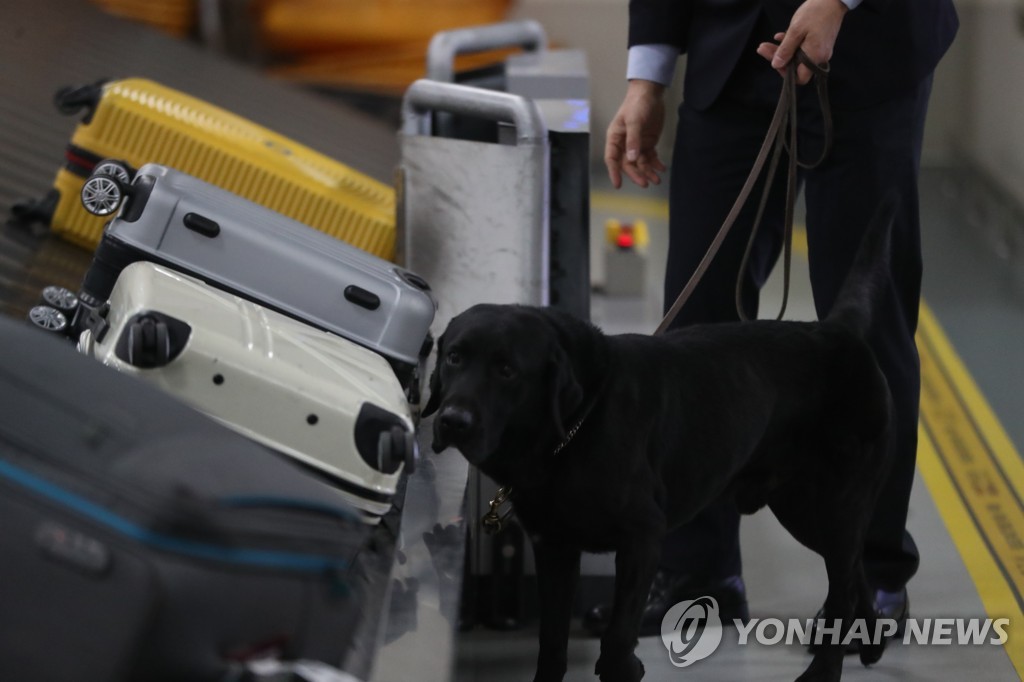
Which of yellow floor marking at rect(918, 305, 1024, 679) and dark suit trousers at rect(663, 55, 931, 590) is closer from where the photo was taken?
dark suit trousers at rect(663, 55, 931, 590)

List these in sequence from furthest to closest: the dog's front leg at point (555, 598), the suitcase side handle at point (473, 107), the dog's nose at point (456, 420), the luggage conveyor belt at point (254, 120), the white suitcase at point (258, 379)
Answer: the suitcase side handle at point (473, 107) < the dog's front leg at point (555, 598) < the white suitcase at point (258, 379) < the luggage conveyor belt at point (254, 120) < the dog's nose at point (456, 420)

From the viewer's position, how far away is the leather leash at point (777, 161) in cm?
236

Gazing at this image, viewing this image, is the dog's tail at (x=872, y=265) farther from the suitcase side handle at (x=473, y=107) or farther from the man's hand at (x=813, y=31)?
the suitcase side handle at (x=473, y=107)

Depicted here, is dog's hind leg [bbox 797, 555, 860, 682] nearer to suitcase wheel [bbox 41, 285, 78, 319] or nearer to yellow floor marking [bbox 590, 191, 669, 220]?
suitcase wheel [bbox 41, 285, 78, 319]

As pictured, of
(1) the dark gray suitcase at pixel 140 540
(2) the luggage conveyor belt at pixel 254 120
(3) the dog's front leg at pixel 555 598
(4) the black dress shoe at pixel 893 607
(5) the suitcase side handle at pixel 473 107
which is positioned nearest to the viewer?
(1) the dark gray suitcase at pixel 140 540

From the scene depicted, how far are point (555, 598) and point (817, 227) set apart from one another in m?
0.96

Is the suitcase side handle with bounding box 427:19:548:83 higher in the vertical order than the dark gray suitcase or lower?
higher

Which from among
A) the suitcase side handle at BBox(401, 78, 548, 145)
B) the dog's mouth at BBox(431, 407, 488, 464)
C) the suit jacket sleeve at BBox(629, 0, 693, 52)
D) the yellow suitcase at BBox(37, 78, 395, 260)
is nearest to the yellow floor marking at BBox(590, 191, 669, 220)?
the yellow suitcase at BBox(37, 78, 395, 260)

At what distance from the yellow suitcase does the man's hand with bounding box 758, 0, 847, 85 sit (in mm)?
1411

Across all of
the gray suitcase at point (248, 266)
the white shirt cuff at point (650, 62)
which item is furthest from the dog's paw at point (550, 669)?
the white shirt cuff at point (650, 62)

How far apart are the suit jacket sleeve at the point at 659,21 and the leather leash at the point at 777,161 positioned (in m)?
0.34

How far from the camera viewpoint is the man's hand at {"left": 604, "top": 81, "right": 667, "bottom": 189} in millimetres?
2697

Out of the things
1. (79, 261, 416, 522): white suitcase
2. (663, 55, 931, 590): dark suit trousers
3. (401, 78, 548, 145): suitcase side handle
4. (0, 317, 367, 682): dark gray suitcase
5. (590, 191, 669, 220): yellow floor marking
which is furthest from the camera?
(590, 191, 669, 220): yellow floor marking

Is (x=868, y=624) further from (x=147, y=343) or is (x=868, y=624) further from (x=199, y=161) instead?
(x=199, y=161)
